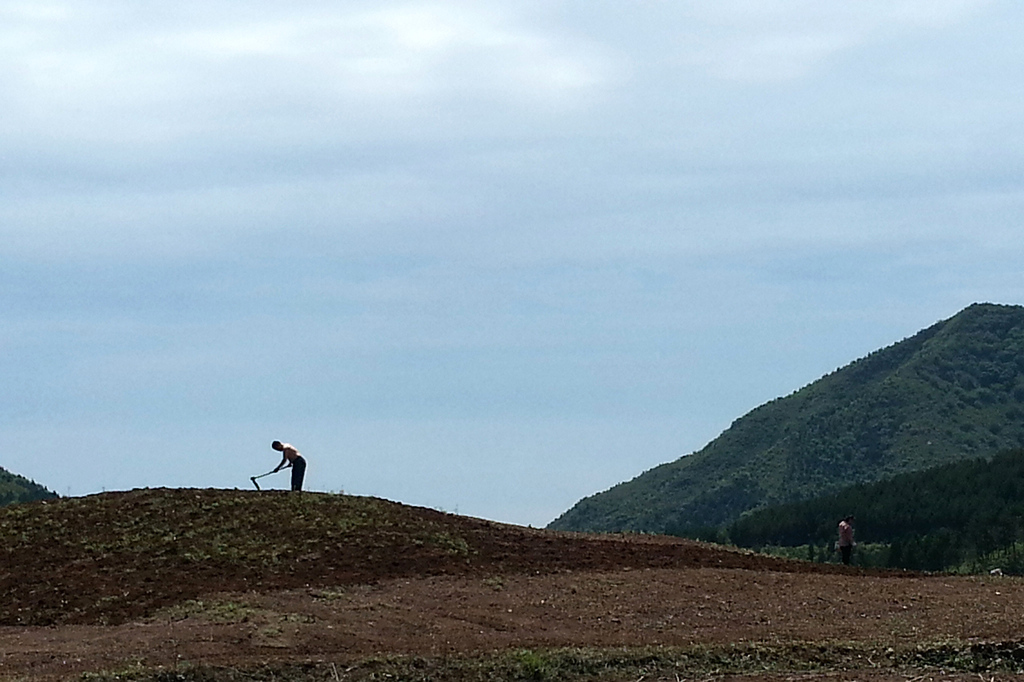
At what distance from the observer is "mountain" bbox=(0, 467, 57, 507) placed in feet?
254

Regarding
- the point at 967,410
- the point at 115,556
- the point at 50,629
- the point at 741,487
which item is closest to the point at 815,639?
the point at 50,629

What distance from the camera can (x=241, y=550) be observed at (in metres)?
24.1

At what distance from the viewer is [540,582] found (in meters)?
23.0

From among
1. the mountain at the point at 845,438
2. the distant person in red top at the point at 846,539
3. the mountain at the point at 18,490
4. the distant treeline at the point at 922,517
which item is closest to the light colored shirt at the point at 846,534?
the distant person in red top at the point at 846,539

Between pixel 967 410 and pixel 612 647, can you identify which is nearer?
pixel 612 647

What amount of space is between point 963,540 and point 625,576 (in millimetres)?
48565

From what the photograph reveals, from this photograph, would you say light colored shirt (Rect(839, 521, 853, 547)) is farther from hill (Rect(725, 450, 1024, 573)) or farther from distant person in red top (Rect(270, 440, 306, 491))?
hill (Rect(725, 450, 1024, 573))

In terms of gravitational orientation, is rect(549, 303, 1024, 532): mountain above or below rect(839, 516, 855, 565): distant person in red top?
above

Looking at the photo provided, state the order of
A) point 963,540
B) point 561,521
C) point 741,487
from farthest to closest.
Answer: point 561,521 < point 741,487 < point 963,540

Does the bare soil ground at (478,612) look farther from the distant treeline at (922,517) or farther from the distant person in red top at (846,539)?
the distant treeline at (922,517)

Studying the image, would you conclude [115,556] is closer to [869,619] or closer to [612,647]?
[612,647]

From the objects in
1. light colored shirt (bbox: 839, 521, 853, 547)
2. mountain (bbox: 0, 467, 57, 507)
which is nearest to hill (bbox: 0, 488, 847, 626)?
light colored shirt (bbox: 839, 521, 853, 547)

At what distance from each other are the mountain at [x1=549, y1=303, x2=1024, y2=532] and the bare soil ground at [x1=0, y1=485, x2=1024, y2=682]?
291ft

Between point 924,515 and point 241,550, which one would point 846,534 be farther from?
point 924,515
